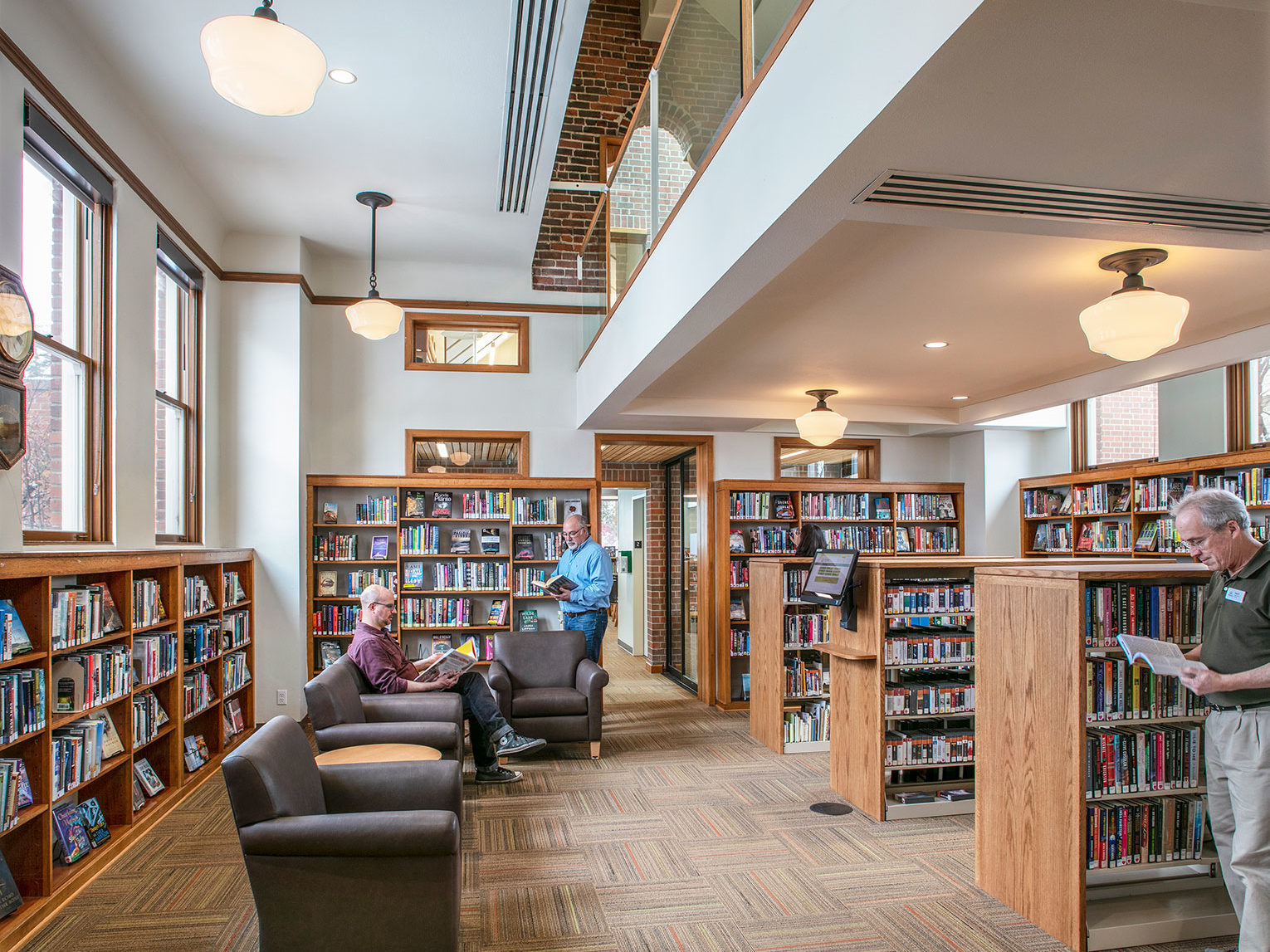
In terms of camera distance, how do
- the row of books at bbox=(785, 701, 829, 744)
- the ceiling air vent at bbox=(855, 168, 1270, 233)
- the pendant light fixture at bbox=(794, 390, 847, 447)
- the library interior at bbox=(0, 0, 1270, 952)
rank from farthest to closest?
1. the pendant light fixture at bbox=(794, 390, 847, 447)
2. the row of books at bbox=(785, 701, 829, 744)
3. the library interior at bbox=(0, 0, 1270, 952)
4. the ceiling air vent at bbox=(855, 168, 1270, 233)

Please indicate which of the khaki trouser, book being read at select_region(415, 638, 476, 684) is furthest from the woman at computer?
the khaki trouser

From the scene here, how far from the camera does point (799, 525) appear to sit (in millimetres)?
8195

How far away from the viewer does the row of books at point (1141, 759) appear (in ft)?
10.7

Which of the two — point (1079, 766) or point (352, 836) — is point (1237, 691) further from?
point (352, 836)

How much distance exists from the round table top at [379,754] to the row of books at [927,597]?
2.61 metres

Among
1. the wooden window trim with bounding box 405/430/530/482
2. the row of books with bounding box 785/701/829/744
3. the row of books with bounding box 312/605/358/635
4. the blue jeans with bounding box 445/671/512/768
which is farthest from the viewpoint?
the wooden window trim with bounding box 405/430/530/482

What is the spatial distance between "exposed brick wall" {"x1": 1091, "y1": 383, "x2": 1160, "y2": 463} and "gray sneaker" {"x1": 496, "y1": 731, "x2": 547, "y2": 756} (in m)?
5.68

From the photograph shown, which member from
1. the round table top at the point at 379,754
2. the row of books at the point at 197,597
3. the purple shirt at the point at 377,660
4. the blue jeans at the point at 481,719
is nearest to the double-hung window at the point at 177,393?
the row of books at the point at 197,597

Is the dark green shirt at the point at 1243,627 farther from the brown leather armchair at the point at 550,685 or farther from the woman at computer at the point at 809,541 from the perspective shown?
the woman at computer at the point at 809,541

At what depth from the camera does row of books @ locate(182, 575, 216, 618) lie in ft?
17.3

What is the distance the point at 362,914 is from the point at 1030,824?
8.31 feet

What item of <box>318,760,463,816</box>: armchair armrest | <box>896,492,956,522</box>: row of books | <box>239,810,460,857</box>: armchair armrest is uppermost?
<box>896,492,956,522</box>: row of books

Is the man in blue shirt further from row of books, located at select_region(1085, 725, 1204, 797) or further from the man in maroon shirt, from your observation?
row of books, located at select_region(1085, 725, 1204, 797)

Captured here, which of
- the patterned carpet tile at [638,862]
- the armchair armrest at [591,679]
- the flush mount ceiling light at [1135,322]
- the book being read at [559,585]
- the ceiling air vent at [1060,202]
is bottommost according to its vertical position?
the patterned carpet tile at [638,862]
